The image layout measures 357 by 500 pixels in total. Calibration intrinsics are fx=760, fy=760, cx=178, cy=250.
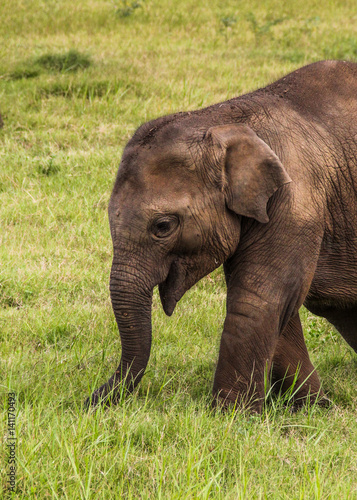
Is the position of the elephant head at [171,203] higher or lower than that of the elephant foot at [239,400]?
higher

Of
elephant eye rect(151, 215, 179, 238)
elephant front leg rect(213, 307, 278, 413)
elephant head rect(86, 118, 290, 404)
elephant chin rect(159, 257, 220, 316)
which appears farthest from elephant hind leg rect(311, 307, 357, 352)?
elephant eye rect(151, 215, 179, 238)

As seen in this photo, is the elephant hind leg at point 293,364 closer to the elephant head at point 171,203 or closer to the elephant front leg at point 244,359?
the elephant front leg at point 244,359

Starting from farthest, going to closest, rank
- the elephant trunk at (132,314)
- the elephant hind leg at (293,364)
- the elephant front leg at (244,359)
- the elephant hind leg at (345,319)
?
1. the elephant hind leg at (345,319)
2. the elephant hind leg at (293,364)
3. the elephant front leg at (244,359)
4. the elephant trunk at (132,314)

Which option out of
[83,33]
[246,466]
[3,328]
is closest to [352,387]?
[246,466]

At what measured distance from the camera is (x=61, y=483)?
3.33 meters

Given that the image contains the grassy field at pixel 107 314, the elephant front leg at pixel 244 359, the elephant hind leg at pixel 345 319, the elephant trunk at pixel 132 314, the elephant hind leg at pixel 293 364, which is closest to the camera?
the grassy field at pixel 107 314

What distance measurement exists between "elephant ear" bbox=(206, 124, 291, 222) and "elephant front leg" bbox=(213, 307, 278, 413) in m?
0.61

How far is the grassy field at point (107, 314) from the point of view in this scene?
352 centimetres

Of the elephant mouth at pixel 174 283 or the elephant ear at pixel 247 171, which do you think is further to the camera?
the elephant mouth at pixel 174 283

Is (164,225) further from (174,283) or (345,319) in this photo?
(345,319)

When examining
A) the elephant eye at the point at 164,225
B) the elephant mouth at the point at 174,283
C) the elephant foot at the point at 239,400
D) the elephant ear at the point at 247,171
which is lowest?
the elephant foot at the point at 239,400

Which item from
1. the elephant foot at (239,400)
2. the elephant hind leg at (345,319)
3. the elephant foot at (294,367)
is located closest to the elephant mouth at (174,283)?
the elephant foot at (239,400)

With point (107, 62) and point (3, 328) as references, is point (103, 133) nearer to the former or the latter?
point (107, 62)

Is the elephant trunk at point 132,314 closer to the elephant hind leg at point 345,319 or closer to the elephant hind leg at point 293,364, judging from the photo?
the elephant hind leg at point 293,364
